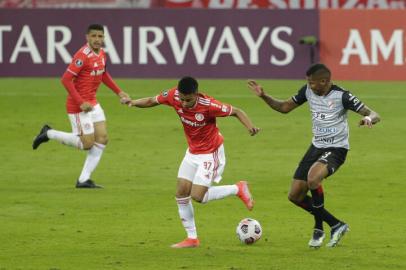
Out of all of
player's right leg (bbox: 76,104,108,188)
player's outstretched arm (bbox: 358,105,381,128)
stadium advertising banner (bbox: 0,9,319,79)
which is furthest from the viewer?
stadium advertising banner (bbox: 0,9,319,79)

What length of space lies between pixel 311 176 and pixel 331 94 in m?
0.96

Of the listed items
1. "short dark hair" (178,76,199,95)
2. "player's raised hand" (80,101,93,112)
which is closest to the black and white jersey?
"short dark hair" (178,76,199,95)

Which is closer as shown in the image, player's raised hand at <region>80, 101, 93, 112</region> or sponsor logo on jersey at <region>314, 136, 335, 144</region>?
sponsor logo on jersey at <region>314, 136, 335, 144</region>

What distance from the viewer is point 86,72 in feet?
61.6

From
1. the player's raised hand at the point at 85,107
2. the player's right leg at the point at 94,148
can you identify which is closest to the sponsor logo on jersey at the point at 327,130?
the player's raised hand at the point at 85,107

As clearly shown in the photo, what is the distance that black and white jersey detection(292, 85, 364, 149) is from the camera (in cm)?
1362

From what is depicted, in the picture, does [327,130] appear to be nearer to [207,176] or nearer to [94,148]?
[207,176]

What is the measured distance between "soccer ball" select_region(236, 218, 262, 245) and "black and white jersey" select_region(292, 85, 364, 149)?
3.83 feet

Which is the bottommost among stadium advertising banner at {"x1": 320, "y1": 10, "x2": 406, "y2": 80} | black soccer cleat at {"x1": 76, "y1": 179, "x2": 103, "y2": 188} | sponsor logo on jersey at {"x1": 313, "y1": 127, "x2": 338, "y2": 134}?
black soccer cleat at {"x1": 76, "y1": 179, "x2": 103, "y2": 188}

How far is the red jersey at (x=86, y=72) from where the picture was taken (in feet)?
61.1

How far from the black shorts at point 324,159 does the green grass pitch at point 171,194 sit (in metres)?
0.87

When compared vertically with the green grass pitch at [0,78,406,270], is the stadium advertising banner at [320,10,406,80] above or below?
above

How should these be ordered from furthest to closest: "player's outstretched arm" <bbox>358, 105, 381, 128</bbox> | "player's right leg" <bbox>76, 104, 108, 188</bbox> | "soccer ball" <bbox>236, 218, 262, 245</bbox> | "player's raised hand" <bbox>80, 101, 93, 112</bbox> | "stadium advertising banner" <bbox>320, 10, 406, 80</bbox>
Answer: "stadium advertising banner" <bbox>320, 10, 406, 80</bbox>, "player's right leg" <bbox>76, 104, 108, 188</bbox>, "player's raised hand" <bbox>80, 101, 93, 112</bbox>, "soccer ball" <bbox>236, 218, 262, 245</bbox>, "player's outstretched arm" <bbox>358, 105, 381, 128</bbox>

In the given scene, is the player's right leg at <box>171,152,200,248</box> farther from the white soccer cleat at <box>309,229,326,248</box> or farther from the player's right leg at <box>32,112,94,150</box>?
the player's right leg at <box>32,112,94,150</box>
